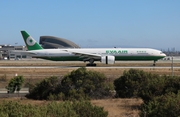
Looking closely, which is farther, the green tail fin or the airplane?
the green tail fin

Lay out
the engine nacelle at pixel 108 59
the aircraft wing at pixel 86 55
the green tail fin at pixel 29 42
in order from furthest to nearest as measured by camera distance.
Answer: the green tail fin at pixel 29 42 < the aircraft wing at pixel 86 55 < the engine nacelle at pixel 108 59

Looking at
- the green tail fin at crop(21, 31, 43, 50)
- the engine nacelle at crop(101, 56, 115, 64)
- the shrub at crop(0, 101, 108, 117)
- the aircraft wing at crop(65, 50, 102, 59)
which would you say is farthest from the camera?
the green tail fin at crop(21, 31, 43, 50)

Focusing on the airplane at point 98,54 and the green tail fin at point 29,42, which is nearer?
the airplane at point 98,54

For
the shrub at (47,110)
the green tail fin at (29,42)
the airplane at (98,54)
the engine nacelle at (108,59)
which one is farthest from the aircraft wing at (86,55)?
the shrub at (47,110)

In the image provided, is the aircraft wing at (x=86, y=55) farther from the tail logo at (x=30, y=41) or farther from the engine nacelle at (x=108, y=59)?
the tail logo at (x=30, y=41)

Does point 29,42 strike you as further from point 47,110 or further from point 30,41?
point 47,110

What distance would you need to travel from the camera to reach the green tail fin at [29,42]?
59812mm

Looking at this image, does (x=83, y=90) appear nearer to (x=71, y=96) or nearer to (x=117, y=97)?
(x=71, y=96)

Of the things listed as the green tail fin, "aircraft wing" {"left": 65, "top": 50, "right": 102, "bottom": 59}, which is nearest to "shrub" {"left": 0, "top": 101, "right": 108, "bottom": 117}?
"aircraft wing" {"left": 65, "top": 50, "right": 102, "bottom": 59}

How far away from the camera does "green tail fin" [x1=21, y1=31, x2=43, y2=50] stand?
59812 mm

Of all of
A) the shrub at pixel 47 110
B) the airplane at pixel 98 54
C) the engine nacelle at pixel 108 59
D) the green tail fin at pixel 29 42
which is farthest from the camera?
the green tail fin at pixel 29 42

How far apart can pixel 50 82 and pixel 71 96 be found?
2727 millimetres

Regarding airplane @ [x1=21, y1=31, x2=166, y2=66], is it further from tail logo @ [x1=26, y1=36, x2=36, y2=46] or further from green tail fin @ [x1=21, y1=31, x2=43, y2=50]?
tail logo @ [x1=26, y1=36, x2=36, y2=46]

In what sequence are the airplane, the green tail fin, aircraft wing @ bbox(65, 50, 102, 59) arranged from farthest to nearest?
the green tail fin < the airplane < aircraft wing @ bbox(65, 50, 102, 59)
